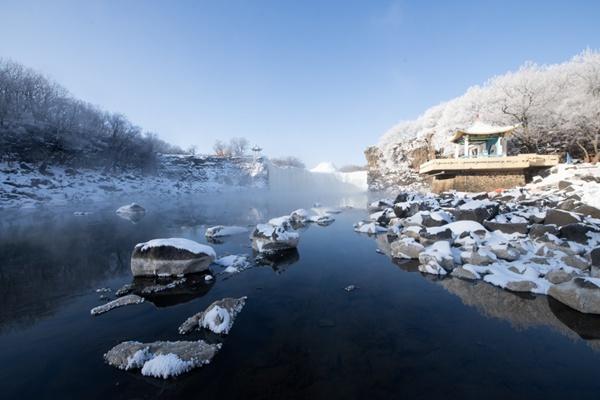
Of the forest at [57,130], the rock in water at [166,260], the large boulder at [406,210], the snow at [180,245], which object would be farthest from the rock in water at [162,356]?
the forest at [57,130]

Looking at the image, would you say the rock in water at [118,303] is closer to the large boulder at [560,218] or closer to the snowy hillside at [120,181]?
the large boulder at [560,218]

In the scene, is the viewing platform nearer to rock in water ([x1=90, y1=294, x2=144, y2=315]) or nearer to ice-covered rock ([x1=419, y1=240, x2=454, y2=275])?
ice-covered rock ([x1=419, y1=240, x2=454, y2=275])

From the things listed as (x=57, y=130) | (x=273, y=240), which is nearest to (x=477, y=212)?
(x=273, y=240)

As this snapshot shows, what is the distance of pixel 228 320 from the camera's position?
388 cm

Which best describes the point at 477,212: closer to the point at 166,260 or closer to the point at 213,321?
the point at 213,321

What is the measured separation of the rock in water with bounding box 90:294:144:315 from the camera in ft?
14.4

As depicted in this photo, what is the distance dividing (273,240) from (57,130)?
3267 centimetres

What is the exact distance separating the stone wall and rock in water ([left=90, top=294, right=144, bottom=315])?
68.4ft

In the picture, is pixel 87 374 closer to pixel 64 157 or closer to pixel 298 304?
pixel 298 304

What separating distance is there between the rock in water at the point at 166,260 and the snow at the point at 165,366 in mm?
3099

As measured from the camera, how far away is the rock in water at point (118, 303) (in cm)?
440

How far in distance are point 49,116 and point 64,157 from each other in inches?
240

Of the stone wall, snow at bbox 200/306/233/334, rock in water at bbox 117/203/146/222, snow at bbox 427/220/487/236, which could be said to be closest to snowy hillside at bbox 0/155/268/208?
rock in water at bbox 117/203/146/222

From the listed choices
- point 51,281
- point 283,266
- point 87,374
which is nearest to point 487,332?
point 283,266
